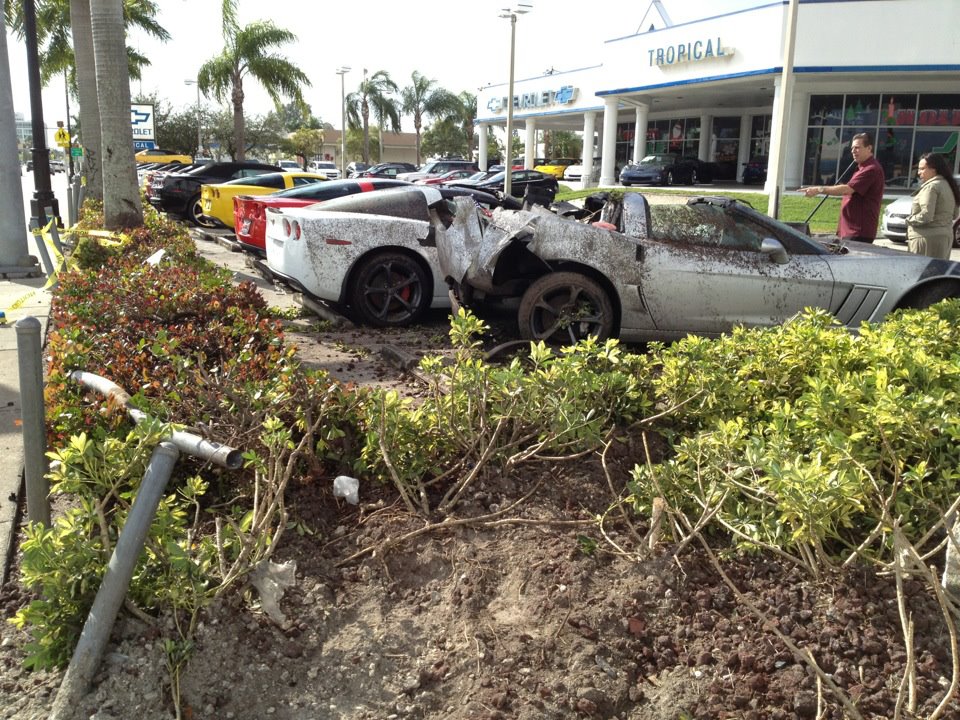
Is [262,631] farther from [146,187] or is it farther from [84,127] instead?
[146,187]

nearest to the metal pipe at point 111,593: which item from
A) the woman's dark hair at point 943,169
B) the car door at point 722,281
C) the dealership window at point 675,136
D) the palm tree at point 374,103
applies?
the car door at point 722,281

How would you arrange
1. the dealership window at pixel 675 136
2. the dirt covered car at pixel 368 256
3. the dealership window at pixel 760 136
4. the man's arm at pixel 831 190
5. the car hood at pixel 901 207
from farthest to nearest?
1. the dealership window at pixel 675 136
2. the dealership window at pixel 760 136
3. the car hood at pixel 901 207
4. the man's arm at pixel 831 190
5. the dirt covered car at pixel 368 256

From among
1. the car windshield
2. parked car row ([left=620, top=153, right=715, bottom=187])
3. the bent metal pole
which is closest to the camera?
the bent metal pole

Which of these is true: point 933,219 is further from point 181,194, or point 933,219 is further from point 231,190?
point 181,194

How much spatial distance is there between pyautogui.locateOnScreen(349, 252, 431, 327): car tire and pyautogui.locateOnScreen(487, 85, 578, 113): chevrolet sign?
37.8 meters

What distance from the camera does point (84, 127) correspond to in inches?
677

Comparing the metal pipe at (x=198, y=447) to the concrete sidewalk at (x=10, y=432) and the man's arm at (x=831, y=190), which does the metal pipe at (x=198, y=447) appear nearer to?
the concrete sidewalk at (x=10, y=432)

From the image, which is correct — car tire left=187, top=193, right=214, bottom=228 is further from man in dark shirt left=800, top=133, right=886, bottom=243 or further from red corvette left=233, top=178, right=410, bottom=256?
man in dark shirt left=800, top=133, right=886, bottom=243

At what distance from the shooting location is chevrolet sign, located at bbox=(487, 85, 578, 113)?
44.5 m

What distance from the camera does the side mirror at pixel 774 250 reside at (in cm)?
706

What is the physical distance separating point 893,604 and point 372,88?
64.2m

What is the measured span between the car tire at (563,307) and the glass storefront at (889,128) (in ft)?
93.8

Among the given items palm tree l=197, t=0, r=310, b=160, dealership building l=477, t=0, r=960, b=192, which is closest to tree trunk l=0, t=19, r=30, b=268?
dealership building l=477, t=0, r=960, b=192

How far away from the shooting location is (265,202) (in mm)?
11250
